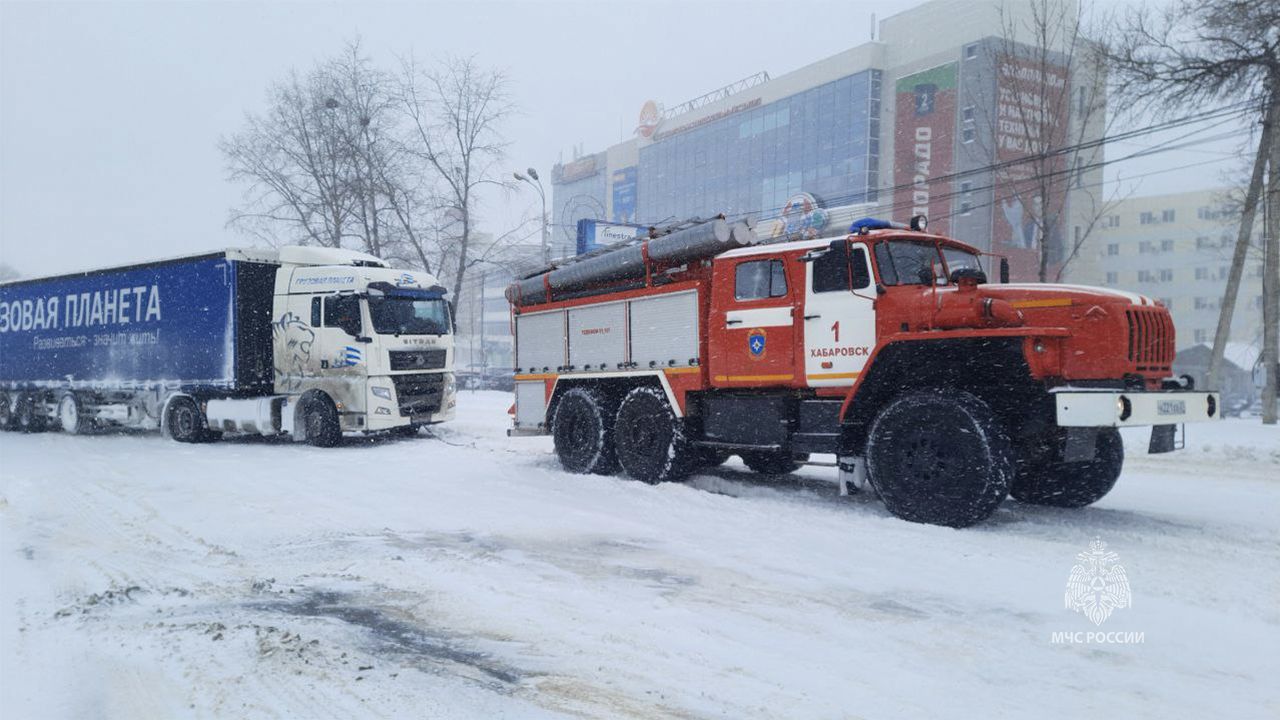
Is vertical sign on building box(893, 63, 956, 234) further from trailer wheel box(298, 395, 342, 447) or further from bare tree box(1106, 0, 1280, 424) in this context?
trailer wheel box(298, 395, 342, 447)

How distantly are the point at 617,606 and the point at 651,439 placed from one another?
5.15 m

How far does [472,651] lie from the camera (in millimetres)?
4172

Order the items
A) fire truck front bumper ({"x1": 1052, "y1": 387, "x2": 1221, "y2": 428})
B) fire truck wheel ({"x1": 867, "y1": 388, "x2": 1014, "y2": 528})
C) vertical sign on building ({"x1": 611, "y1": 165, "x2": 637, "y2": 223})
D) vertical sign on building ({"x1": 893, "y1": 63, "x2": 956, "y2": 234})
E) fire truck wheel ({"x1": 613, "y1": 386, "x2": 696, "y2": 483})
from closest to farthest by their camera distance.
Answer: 1. fire truck front bumper ({"x1": 1052, "y1": 387, "x2": 1221, "y2": 428})
2. fire truck wheel ({"x1": 867, "y1": 388, "x2": 1014, "y2": 528})
3. fire truck wheel ({"x1": 613, "y1": 386, "x2": 696, "y2": 483})
4. vertical sign on building ({"x1": 893, "y1": 63, "x2": 956, "y2": 234})
5. vertical sign on building ({"x1": 611, "y1": 165, "x2": 637, "y2": 223})

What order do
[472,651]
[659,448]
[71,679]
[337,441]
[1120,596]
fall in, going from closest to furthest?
[71,679]
[472,651]
[1120,596]
[659,448]
[337,441]

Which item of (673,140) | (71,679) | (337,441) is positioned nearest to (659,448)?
(71,679)

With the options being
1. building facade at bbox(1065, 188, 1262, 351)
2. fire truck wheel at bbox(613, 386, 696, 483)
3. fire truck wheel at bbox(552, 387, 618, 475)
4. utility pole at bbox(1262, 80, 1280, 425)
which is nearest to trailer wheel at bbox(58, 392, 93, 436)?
fire truck wheel at bbox(552, 387, 618, 475)

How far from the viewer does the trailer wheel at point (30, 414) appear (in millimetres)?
19969

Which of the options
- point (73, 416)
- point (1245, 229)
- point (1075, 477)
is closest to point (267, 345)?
point (73, 416)

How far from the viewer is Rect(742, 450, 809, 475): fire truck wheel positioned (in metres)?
10.3

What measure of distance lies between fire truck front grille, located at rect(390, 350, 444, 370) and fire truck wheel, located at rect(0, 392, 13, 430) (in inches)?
489

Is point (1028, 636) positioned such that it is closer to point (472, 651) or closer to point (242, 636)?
point (472, 651)

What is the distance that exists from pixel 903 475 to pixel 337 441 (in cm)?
1094

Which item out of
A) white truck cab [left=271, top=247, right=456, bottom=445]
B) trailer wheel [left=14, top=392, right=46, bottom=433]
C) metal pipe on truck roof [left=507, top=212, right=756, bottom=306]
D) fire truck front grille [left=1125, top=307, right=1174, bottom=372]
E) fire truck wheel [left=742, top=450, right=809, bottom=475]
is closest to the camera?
fire truck front grille [left=1125, top=307, right=1174, bottom=372]

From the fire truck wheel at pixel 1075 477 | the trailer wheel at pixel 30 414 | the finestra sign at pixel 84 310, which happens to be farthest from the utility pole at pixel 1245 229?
the trailer wheel at pixel 30 414
